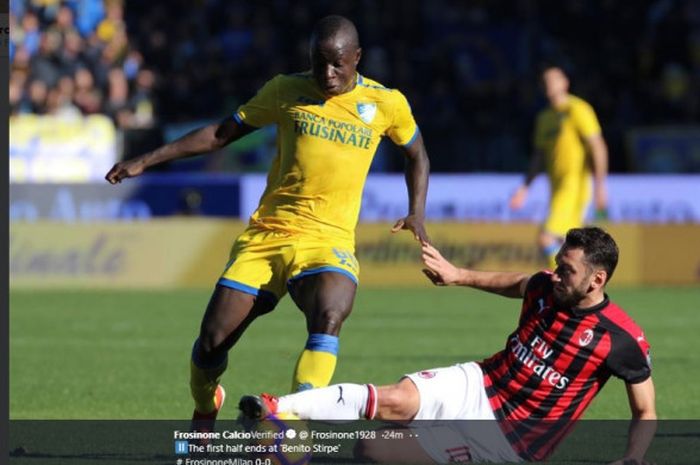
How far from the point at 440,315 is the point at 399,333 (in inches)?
84.0

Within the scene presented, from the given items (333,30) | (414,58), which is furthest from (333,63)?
(414,58)

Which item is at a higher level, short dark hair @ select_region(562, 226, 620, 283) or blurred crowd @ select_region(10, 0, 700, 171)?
blurred crowd @ select_region(10, 0, 700, 171)

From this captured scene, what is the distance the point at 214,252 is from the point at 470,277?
47.7 ft

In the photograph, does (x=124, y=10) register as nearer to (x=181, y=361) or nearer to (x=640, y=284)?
(x=640, y=284)

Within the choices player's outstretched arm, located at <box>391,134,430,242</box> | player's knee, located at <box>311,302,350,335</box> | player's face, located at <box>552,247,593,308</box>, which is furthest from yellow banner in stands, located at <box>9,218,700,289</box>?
player's face, located at <box>552,247,593,308</box>

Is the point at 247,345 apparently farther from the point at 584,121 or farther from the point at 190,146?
the point at 190,146

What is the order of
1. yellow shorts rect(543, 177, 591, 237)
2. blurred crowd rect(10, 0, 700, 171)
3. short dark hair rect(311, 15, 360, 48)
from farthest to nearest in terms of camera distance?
1. blurred crowd rect(10, 0, 700, 171)
2. yellow shorts rect(543, 177, 591, 237)
3. short dark hair rect(311, 15, 360, 48)

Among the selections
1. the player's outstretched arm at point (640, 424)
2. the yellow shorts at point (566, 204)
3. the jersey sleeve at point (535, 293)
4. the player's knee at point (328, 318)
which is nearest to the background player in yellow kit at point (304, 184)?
the player's knee at point (328, 318)

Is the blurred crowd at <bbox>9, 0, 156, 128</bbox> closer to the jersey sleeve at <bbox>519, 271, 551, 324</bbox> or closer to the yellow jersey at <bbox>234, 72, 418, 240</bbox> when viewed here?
the yellow jersey at <bbox>234, 72, 418, 240</bbox>

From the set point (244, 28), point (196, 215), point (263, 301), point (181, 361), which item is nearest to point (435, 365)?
point (181, 361)

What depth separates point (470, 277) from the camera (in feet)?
24.7

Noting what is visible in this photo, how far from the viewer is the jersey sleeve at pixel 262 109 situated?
8.49m

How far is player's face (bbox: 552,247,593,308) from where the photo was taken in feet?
23.6
